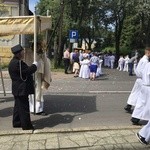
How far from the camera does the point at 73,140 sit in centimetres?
795

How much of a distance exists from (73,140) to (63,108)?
3.74m

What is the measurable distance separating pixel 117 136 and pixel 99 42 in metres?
81.3

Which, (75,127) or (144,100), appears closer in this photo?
(144,100)

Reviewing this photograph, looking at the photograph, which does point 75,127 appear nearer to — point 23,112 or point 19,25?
point 23,112

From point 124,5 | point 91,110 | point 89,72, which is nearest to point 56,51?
point 89,72

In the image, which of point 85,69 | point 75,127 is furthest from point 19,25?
point 85,69

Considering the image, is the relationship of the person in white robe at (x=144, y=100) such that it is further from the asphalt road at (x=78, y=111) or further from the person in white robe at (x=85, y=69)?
the person in white robe at (x=85, y=69)

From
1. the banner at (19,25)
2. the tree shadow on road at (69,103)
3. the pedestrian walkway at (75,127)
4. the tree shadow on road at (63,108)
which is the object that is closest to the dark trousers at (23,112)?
the pedestrian walkway at (75,127)

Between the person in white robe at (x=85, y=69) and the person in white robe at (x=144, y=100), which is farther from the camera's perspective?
the person in white robe at (x=85, y=69)

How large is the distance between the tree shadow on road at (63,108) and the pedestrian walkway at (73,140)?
0.97 m

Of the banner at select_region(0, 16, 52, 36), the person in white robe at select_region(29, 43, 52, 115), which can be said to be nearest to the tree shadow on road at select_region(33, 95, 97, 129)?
the person in white robe at select_region(29, 43, 52, 115)

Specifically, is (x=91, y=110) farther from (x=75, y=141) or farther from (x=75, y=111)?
(x=75, y=141)

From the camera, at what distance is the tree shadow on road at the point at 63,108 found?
9.89 meters

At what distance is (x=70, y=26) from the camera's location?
38.2 metres
